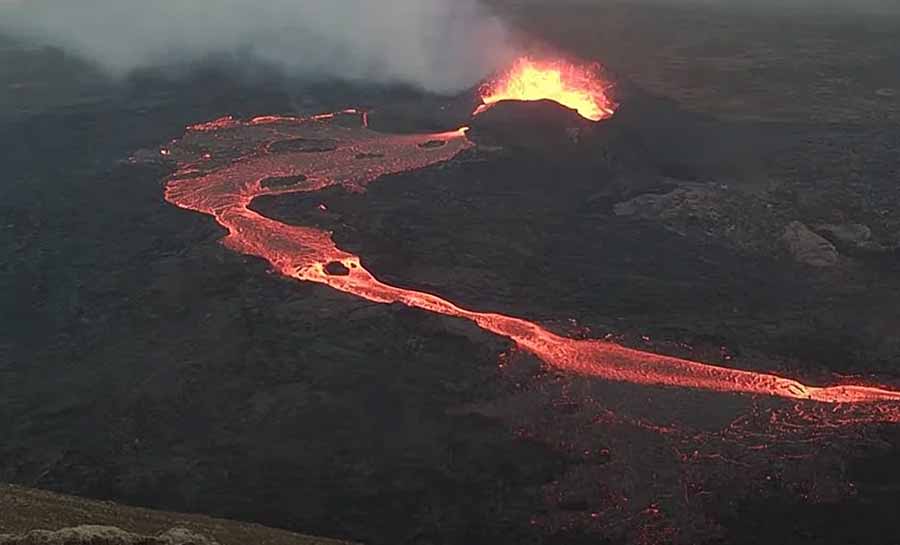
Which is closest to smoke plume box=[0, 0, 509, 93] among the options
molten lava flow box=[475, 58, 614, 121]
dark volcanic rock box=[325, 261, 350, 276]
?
molten lava flow box=[475, 58, 614, 121]

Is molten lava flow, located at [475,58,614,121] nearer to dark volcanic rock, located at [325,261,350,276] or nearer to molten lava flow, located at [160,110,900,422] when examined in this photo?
molten lava flow, located at [160,110,900,422]

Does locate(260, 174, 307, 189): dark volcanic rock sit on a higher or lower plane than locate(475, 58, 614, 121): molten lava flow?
lower

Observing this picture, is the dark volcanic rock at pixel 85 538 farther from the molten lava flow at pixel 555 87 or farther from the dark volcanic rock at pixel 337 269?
the molten lava flow at pixel 555 87

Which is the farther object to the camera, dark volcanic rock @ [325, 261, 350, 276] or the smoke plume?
the smoke plume

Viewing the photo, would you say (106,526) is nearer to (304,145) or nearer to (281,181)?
(281,181)

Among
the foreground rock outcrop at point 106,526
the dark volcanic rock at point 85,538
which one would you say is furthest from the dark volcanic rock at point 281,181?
the dark volcanic rock at point 85,538

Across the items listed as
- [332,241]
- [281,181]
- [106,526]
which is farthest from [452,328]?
[281,181]
